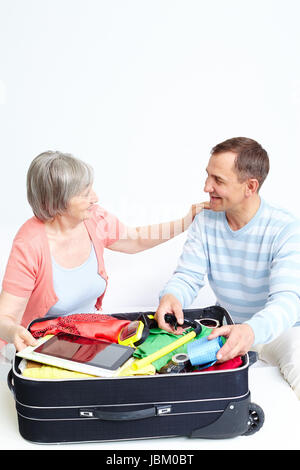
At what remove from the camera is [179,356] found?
1.21 m

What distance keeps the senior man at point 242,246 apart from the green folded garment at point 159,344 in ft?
0.49

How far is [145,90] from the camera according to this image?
8.87 feet

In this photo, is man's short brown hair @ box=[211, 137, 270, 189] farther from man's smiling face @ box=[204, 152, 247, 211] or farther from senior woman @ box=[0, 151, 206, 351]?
senior woman @ box=[0, 151, 206, 351]

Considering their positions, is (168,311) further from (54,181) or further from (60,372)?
(54,181)

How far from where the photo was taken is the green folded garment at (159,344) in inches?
47.3

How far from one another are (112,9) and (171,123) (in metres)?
0.61

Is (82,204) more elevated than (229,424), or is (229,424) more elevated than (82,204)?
(82,204)

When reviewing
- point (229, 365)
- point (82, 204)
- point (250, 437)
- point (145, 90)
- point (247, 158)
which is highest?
point (145, 90)

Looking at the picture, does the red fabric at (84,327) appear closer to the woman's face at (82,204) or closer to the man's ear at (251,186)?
the woman's face at (82,204)

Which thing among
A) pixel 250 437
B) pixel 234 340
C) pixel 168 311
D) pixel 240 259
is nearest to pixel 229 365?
pixel 234 340

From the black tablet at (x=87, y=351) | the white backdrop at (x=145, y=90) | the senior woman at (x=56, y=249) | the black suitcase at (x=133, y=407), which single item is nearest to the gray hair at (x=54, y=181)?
the senior woman at (x=56, y=249)

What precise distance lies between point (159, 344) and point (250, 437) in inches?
11.0
